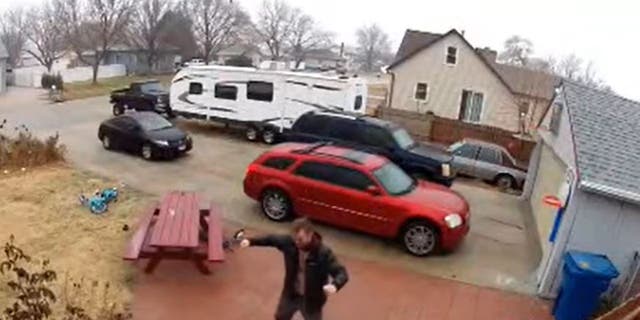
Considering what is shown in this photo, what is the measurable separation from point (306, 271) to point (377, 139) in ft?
29.7

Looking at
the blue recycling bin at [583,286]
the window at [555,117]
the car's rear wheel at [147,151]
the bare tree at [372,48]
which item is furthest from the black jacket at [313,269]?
the bare tree at [372,48]

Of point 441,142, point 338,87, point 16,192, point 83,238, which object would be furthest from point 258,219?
point 441,142

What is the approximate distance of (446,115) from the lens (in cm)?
3288

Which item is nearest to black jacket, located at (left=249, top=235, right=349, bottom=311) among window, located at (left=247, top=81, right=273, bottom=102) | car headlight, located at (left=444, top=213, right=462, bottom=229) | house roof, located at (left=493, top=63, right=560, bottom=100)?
car headlight, located at (left=444, top=213, right=462, bottom=229)

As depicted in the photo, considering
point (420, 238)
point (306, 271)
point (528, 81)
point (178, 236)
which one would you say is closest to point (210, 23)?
point (528, 81)

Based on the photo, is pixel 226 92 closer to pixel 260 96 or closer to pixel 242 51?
pixel 260 96

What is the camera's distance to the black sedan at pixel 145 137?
52.3 feet

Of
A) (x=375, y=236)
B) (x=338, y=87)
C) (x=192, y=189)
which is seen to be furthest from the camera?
(x=338, y=87)

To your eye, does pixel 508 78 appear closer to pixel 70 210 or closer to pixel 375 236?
pixel 375 236

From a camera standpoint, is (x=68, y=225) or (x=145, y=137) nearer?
(x=68, y=225)

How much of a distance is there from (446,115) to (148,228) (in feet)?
85.7

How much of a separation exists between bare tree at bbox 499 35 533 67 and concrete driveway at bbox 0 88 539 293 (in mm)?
68281

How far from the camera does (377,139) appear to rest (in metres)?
14.7

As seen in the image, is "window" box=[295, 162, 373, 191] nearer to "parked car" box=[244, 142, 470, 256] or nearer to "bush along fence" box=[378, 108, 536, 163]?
"parked car" box=[244, 142, 470, 256]
